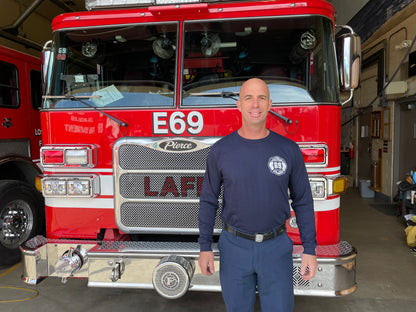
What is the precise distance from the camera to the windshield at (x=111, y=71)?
2.86 metres

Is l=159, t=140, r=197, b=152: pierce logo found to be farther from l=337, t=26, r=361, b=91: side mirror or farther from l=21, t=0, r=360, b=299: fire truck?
l=337, t=26, r=361, b=91: side mirror

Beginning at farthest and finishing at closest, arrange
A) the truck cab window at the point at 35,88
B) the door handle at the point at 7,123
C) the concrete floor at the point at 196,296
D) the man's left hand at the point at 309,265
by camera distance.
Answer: the truck cab window at the point at 35,88
the door handle at the point at 7,123
the concrete floor at the point at 196,296
the man's left hand at the point at 309,265

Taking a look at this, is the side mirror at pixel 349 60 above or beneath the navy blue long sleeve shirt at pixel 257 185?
above

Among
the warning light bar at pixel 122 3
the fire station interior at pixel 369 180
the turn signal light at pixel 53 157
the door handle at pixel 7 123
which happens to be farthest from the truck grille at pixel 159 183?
the door handle at pixel 7 123

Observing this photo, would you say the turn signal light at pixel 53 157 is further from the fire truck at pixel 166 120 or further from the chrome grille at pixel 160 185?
the chrome grille at pixel 160 185

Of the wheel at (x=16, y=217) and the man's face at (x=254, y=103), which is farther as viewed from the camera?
the wheel at (x=16, y=217)

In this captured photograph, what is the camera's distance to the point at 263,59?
2.88 metres

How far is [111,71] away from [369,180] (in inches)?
299

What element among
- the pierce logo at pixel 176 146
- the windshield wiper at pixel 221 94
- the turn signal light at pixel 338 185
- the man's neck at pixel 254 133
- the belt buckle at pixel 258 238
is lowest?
the belt buckle at pixel 258 238

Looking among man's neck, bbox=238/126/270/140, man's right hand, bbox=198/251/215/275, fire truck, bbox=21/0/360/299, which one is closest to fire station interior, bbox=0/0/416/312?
fire truck, bbox=21/0/360/299

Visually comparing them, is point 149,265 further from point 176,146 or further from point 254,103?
point 254,103

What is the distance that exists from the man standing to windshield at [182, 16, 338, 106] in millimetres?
830

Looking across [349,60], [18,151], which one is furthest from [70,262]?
[18,151]

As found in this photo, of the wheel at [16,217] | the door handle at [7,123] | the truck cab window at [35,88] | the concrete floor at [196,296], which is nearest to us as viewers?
the concrete floor at [196,296]
